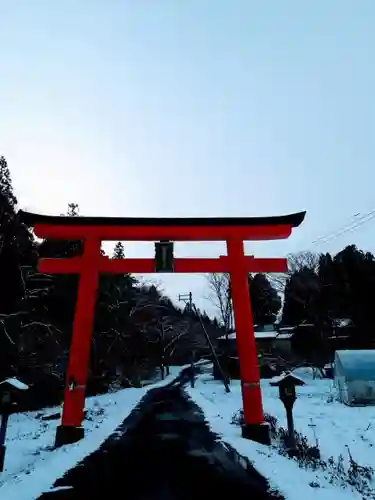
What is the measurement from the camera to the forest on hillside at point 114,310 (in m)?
19.9

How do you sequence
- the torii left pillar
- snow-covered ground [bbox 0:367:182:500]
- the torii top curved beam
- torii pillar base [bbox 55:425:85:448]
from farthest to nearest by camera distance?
the torii top curved beam
the torii left pillar
torii pillar base [bbox 55:425:85:448]
snow-covered ground [bbox 0:367:182:500]

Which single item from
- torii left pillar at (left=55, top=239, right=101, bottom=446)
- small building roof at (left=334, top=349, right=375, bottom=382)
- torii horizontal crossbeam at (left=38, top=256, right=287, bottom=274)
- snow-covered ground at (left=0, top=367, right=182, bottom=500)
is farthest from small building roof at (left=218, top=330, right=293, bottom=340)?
torii left pillar at (left=55, top=239, right=101, bottom=446)

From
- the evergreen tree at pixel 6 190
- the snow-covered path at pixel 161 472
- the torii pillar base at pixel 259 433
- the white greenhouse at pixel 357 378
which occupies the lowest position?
the snow-covered path at pixel 161 472

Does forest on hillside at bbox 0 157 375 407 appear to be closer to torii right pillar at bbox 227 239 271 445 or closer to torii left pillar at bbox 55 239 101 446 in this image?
torii left pillar at bbox 55 239 101 446

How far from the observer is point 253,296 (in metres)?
54.4

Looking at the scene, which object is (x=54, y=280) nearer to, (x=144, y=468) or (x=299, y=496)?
(x=144, y=468)

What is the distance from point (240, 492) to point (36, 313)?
18.7 metres

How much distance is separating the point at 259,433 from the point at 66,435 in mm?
5601

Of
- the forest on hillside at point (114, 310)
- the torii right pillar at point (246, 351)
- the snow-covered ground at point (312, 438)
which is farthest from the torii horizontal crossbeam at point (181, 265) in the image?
the forest on hillside at point (114, 310)

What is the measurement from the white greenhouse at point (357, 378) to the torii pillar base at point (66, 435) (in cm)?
1437

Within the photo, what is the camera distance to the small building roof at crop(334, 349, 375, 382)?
20703mm

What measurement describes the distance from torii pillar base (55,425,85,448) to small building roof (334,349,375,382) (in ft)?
48.7

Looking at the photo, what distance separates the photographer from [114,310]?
102 ft

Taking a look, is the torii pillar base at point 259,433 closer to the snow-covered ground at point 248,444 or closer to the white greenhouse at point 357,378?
the snow-covered ground at point 248,444
